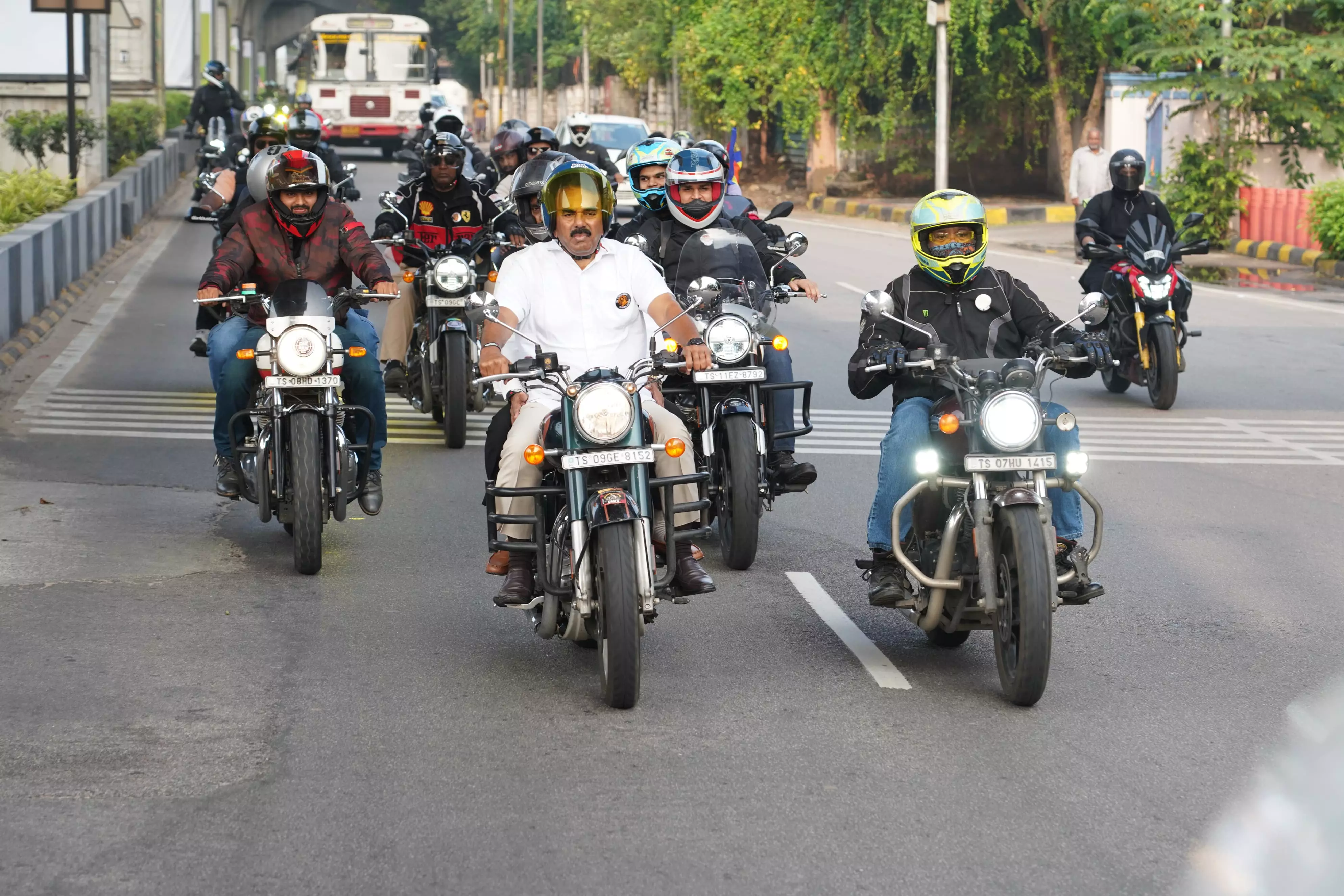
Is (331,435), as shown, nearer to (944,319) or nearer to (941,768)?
(944,319)

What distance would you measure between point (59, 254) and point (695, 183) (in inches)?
415

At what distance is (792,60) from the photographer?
39.9 metres

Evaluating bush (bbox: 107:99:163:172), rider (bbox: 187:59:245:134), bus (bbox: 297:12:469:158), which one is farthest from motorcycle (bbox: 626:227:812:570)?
bus (bbox: 297:12:469:158)

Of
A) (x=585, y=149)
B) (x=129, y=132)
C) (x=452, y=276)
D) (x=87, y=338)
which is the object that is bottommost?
(x=87, y=338)

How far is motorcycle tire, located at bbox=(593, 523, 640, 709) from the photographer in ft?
19.1

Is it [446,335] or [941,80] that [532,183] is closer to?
[446,335]

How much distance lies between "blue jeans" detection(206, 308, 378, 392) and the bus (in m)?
41.6

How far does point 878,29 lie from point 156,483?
97.3 feet

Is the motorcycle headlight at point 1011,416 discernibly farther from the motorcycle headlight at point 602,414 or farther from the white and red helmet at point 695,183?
the white and red helmet at point 695,183

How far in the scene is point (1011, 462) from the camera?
6.00 meters

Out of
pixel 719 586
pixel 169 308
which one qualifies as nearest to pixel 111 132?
pixel 169 308

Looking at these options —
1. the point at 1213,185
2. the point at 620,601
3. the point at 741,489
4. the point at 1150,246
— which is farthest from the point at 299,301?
the point at 1213,185

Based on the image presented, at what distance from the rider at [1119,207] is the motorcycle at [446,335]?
4.72 metres

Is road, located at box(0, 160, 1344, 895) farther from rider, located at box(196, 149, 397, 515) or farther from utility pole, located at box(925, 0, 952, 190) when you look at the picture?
utility pole, located at box(925, 0, 952, 190)
